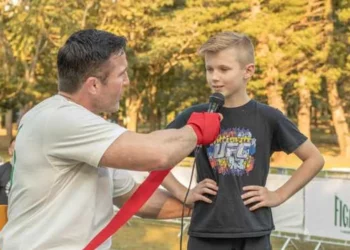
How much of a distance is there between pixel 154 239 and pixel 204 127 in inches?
323

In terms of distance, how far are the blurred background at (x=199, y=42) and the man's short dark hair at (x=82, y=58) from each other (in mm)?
23740

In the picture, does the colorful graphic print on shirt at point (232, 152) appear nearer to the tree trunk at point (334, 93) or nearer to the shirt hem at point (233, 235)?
the shirt hem at point (233, 235)

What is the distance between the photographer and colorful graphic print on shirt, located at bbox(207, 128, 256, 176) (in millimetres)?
3678

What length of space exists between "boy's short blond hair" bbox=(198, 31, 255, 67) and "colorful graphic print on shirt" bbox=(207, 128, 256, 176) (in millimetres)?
358

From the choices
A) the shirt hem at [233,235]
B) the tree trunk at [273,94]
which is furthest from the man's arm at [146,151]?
the tree trunk at [273,94]

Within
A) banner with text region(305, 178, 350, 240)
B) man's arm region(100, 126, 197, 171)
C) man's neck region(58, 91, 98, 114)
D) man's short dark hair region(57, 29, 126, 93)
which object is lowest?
banner with text region(305, 178, 350, 240)

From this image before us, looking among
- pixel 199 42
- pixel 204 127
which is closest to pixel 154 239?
pixel 204 127

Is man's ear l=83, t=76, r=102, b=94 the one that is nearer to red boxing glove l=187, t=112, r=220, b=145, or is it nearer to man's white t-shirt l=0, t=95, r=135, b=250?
man's white t-shirt l=0, t=95, r=135, b=250

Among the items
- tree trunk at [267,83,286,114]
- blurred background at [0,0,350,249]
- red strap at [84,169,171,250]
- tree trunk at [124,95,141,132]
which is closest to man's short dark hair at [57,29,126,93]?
red strap at [84,169,171,250]

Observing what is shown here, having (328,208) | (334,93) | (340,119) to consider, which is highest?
(328,208)

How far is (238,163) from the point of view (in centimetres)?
368

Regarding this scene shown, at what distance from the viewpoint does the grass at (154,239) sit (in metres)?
9.88

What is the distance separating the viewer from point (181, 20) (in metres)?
31.4

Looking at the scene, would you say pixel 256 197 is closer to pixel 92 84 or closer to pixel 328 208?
pixel 92 84
